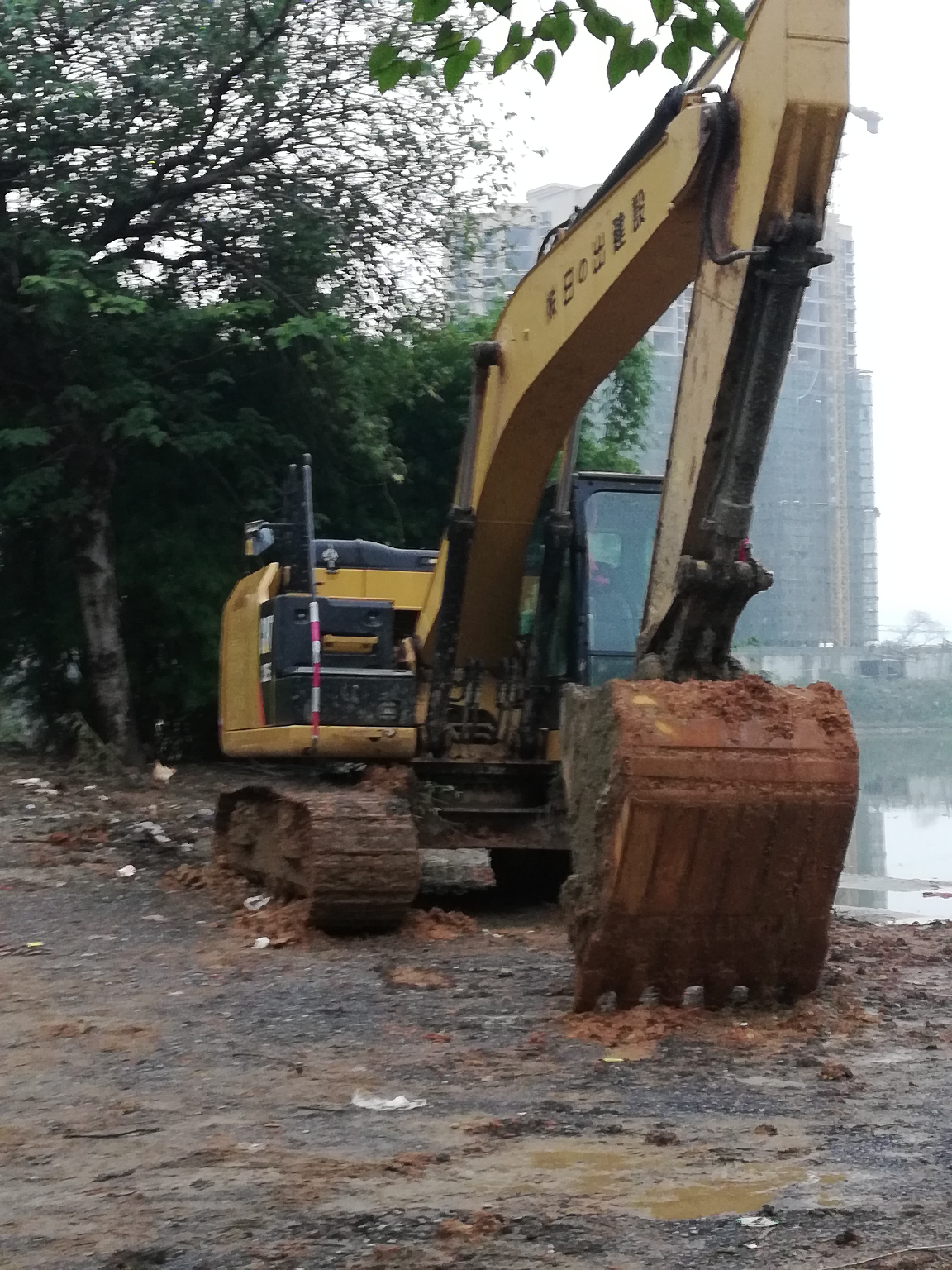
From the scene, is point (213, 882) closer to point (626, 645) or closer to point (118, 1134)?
point (626, 645)

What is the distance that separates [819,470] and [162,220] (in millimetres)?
11198

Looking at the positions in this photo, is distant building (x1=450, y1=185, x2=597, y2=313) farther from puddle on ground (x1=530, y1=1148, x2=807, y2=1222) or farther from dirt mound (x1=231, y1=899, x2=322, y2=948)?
puddle on ground (x1=530, y1=1148, x2=807, y2=1222)

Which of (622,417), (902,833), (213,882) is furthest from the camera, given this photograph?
(622,417)

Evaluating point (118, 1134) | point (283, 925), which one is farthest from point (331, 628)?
point (118, 1134)

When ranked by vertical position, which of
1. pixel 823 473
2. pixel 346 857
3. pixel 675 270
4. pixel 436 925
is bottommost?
pixel 436 925

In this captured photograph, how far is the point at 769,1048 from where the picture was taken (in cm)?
529

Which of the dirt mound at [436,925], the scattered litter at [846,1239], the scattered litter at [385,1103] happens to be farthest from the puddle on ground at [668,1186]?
the dirt mound at [436,925]

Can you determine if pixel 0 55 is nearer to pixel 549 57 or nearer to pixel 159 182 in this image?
pixel 159 182

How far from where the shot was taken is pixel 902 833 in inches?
587

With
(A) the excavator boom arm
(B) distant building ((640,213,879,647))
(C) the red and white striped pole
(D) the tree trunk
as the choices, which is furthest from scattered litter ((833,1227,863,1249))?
(B) distant building ((640,213,879,647))

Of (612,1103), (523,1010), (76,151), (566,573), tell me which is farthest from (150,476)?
(612,1103)

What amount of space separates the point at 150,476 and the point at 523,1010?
11.3m

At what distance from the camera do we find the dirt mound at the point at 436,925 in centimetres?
795

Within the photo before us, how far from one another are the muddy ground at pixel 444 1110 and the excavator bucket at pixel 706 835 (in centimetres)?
20
